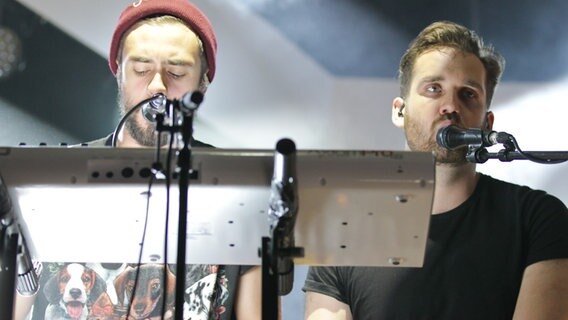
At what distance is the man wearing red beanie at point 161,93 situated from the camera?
1.80 meters

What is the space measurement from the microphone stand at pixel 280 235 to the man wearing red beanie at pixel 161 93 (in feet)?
1.65

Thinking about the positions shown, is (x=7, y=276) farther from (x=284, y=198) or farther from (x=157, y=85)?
(x=157, y=85)

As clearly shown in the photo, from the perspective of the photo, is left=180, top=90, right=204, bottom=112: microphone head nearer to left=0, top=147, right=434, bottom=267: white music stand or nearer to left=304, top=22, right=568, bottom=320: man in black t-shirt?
left=0, top=147, right=434, bottom=267: white music stand

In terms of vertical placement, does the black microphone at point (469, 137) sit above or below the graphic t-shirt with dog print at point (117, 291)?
above

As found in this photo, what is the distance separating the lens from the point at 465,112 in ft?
6.99

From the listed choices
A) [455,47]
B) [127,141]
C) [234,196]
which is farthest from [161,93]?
[455,47]

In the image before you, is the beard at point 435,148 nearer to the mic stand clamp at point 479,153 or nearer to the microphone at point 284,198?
the mic stand clamp at point 479,153

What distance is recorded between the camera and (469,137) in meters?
1.70

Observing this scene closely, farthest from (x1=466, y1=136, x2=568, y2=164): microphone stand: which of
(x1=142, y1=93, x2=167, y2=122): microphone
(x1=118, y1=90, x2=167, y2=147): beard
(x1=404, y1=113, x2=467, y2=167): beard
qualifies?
(x1=118, y1=90, x2=167, y2=147): beard

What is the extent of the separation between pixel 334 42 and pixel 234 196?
1.54 meters

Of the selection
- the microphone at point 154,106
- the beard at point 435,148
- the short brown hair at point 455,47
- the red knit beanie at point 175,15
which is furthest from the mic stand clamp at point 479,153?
the red knit beanie at point 175,15

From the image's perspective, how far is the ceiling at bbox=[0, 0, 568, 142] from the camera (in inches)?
103

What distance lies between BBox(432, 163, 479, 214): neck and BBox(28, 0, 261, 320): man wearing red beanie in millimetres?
532

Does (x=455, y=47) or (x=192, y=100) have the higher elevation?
(x=455, y=47)
